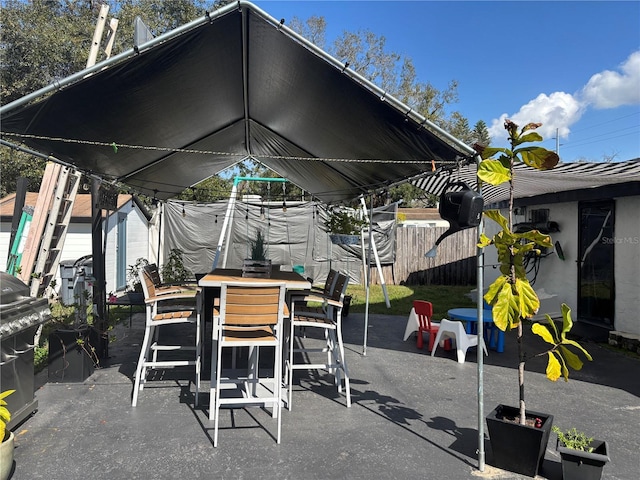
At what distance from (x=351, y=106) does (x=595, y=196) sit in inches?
184

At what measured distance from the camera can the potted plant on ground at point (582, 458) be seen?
2.38 metres

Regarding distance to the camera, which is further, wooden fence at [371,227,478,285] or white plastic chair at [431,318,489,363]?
wooden fence at [371,227,478,285]

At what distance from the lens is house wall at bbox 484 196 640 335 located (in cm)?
572

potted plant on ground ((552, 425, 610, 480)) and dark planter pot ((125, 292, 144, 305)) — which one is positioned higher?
dark planter pot ((125, 292, 144, 305))

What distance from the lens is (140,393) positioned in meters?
3.82

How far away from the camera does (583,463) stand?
241 cm

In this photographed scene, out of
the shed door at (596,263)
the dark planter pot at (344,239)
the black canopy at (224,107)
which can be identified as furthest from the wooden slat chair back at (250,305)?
the shed door at (596,263)

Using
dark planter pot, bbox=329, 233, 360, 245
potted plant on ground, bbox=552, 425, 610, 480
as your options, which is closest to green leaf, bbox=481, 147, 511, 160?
potted plant on ground, bbox=552, 425, 610, 480

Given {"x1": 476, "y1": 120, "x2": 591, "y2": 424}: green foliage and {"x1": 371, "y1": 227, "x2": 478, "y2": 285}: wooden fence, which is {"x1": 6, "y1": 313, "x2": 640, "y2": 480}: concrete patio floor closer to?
{"x1": 476, "y1": 120, "x2": 591, "y2": 424}: green foliage

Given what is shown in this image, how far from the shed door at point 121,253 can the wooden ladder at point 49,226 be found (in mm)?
4863

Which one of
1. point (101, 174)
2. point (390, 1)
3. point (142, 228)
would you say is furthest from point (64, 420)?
point (142, 228)

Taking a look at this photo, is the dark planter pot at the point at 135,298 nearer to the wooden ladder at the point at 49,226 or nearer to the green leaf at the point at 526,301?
the wooden ladder at the point at 49,226

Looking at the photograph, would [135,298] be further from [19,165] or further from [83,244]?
[19,165]

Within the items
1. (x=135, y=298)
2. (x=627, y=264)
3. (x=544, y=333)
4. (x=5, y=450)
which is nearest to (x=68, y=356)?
(x=5, y=450)
